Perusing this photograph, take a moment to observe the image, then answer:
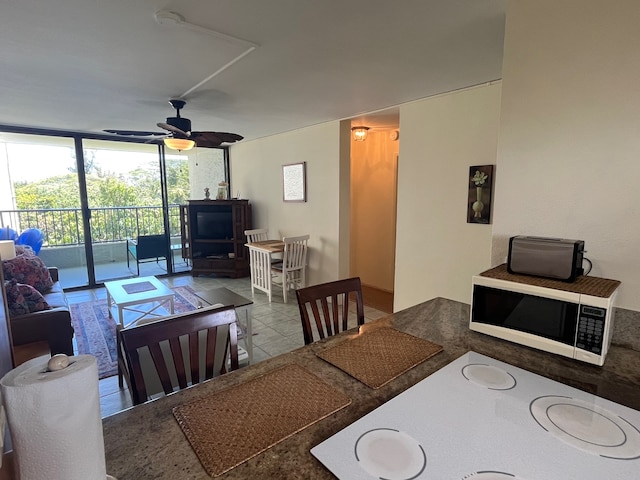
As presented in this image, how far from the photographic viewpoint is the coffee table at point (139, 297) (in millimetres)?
3150

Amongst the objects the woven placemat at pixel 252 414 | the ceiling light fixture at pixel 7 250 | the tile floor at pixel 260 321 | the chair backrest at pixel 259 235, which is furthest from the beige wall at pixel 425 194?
the ceiling light fixture at pixel 7 250

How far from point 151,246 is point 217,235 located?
1031 millimetres

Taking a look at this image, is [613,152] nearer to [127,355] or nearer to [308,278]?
[127,355]

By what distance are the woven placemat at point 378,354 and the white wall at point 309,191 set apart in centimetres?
283

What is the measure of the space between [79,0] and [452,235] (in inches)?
113

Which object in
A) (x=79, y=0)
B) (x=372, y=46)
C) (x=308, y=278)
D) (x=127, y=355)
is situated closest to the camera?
(x=127, y=355)

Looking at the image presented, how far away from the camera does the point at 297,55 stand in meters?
2.10

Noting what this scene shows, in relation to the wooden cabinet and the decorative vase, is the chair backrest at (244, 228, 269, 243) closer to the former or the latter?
the wooden cabinet

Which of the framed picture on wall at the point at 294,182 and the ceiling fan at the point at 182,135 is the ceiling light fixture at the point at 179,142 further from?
the framed picture on wall at the point at 294,182

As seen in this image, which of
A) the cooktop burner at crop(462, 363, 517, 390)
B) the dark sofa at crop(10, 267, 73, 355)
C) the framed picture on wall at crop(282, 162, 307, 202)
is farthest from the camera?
the framed picture on wall at crop(282, 162, 307, 202)

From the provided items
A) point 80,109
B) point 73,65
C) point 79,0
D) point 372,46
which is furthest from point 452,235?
point 80,109

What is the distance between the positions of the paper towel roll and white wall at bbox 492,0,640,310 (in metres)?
1.62

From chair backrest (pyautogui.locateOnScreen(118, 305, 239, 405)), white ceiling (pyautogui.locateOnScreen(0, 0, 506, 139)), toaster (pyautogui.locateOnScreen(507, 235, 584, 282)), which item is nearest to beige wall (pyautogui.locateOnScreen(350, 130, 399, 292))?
white ceiling (pyautogui.locateOnScreen(0, 0, 506, 139))

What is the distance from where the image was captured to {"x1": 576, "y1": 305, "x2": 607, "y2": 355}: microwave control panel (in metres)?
1.08
